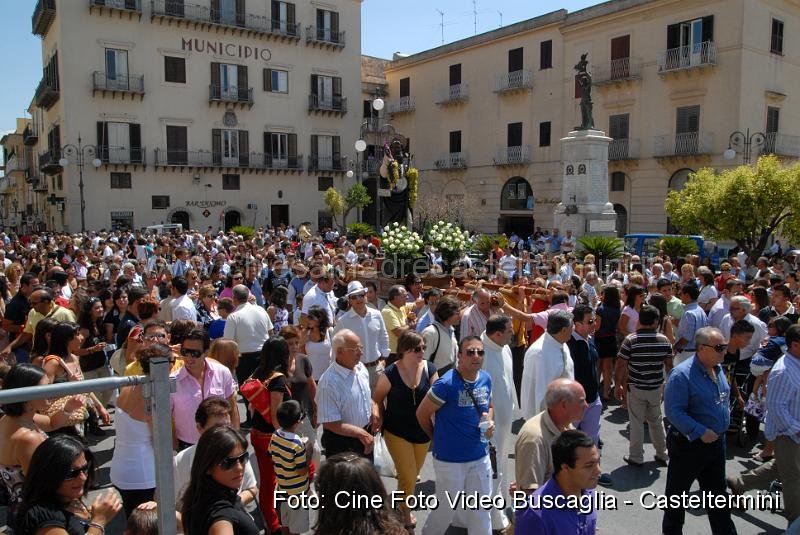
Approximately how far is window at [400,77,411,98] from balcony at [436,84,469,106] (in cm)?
312

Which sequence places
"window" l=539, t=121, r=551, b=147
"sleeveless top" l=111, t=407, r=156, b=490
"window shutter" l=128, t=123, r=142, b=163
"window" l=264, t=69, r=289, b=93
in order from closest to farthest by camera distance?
"sleeveless top" l=111, t=407, r=156, b=490, "window shutter" l=128, t=123, r=142, b=163, "window" l=539, t=121, r=551, b=147, "window" l=264, t=69, r=289, b=93

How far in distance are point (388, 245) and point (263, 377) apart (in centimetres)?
685

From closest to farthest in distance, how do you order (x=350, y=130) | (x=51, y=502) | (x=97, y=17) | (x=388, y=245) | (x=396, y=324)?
(x=51, y=502), (x=396, y=324), (x=388, y=245), (x=97, y=17), (x=350, y=130)

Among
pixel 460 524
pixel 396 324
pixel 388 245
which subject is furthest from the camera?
pixel 388 245

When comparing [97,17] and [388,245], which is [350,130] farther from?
[388,245]

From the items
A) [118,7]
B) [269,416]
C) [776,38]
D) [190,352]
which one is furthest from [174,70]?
[269,416]

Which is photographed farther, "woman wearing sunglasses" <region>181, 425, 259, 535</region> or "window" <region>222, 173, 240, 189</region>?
"window" <region>222, 173, 240, 189</region>

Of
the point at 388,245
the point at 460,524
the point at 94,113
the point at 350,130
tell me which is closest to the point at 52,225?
the point at 94,113

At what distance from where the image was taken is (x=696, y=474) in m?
4.51

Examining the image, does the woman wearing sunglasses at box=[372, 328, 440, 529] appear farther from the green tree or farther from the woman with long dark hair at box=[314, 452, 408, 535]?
the green tree

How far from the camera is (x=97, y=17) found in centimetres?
3109

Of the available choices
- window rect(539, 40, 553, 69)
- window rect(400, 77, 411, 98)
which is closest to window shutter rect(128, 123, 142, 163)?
window rect(400, 77, 411, 98)

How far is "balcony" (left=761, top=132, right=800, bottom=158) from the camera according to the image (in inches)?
1040

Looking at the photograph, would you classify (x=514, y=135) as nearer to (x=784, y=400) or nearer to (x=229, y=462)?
(x=784, y=400)
